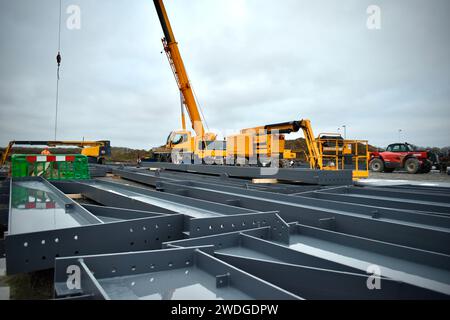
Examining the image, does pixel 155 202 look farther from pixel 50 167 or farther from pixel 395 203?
pixel 50 167

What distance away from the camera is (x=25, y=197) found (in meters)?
4.07

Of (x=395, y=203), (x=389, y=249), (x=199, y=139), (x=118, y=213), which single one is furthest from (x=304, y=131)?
(x=389, y=249)

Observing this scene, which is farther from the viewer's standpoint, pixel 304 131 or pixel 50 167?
pixel 304 131

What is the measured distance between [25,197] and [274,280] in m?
3.87

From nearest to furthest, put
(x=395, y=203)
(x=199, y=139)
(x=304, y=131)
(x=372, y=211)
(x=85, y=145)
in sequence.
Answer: (x=372, y=211), (x=395, y=203), (x=304, y=131), (x=199, y=139), (x=85, y=145)

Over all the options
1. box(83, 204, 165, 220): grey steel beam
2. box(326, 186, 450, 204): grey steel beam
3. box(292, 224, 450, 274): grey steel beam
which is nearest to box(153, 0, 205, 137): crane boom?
box(326, 186, 450, 204): grey steel beam

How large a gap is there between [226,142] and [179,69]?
4988 millimetres

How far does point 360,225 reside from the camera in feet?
9.48

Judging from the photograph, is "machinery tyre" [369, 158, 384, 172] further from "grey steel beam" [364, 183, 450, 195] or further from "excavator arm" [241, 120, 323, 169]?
"grey steel beam" [364, 183, 450, 195]

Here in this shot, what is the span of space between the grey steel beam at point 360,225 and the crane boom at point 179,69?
35.1 feet

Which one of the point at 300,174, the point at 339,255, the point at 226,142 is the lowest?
the point at 339,255

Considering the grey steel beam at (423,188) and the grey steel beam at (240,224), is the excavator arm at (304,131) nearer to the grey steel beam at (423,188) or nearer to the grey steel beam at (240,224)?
the grey steel beam at (423,188)

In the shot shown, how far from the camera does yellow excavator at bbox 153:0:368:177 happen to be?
29.1 feet
